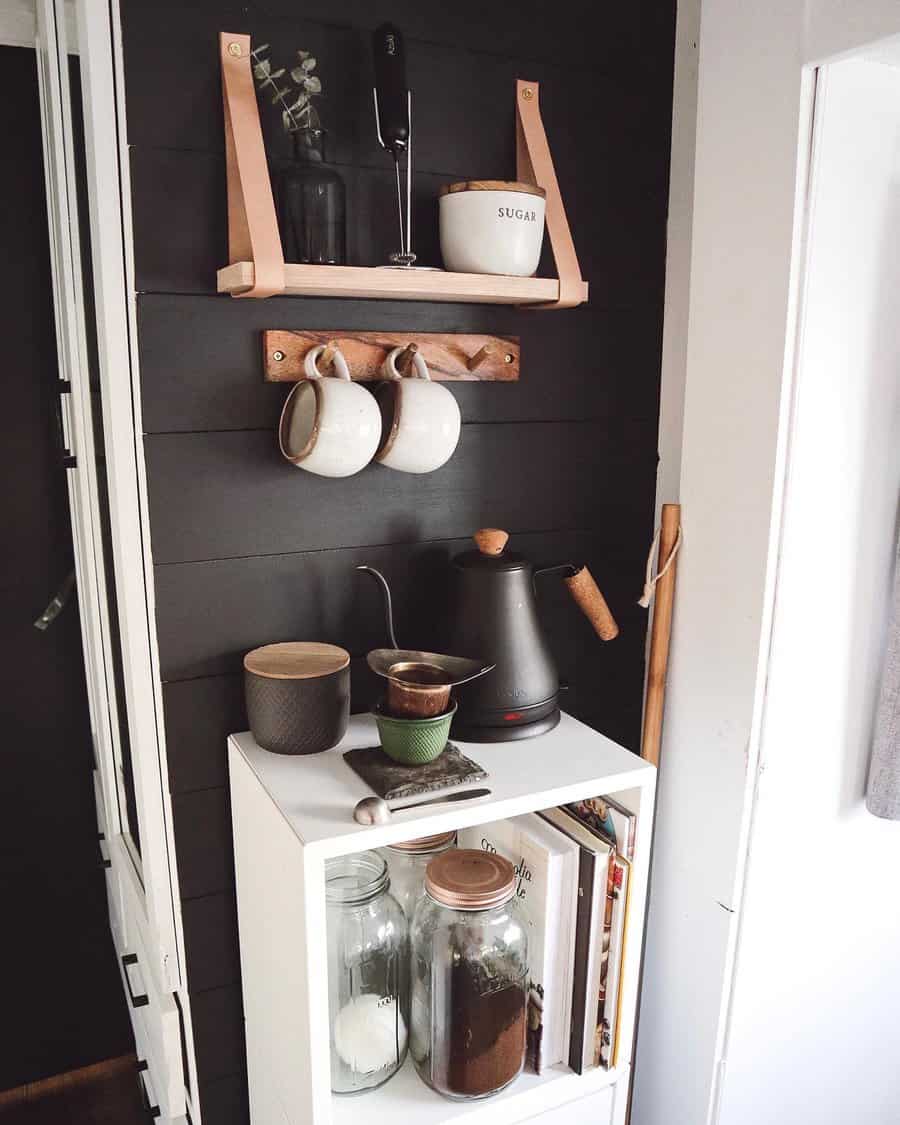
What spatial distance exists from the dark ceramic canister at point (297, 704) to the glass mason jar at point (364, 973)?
7.1 inches

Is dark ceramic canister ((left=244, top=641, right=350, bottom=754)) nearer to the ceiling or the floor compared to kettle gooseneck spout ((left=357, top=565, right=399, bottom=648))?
nearer to the floor

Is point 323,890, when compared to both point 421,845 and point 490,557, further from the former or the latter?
point 490,557

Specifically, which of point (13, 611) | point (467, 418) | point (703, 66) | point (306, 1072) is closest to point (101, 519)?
point (13, 611)

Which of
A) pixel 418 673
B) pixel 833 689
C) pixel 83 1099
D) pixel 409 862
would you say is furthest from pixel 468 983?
pixel 83 1099

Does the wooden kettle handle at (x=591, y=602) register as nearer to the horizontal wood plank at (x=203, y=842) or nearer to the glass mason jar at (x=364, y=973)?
the glass mason jar at (x=364, y=973)

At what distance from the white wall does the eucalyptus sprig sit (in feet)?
1.98

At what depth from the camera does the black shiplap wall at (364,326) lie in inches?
44.4

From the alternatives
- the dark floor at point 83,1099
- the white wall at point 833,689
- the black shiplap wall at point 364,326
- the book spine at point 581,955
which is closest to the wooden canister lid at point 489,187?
the black shiplap wall at point 364,326

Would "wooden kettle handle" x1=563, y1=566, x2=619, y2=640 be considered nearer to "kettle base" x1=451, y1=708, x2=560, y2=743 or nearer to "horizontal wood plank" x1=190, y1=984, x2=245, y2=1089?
"kettle base" x1=451, y1=708, x2=560, y2=743

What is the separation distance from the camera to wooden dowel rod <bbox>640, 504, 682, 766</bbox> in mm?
1389

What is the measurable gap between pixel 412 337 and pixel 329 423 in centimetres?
23

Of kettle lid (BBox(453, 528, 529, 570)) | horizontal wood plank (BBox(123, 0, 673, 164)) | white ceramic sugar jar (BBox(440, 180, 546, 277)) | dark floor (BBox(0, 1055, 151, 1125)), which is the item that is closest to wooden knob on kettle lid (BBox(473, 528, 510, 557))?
kettle lid (BBox(453, 528, 529, 570))

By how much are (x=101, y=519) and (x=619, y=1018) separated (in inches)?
41.0

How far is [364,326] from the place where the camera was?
1.24 meters
